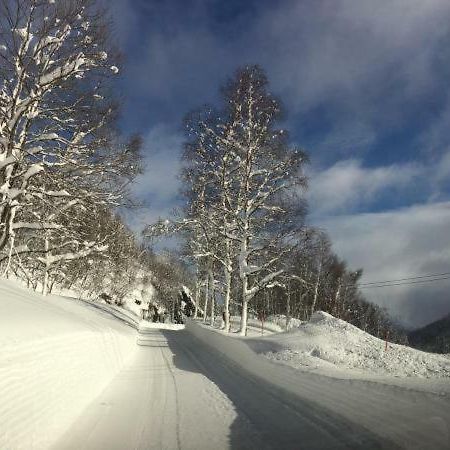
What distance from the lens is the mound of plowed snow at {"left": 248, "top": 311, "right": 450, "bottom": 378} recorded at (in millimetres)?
10094

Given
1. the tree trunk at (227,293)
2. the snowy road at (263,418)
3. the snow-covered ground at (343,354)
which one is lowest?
the snowy road at (263,418)

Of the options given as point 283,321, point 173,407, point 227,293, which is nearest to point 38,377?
point 173,407

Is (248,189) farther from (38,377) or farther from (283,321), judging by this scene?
(283,321)

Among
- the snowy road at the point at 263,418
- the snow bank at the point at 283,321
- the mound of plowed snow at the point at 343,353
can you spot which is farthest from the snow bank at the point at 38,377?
the snow bank at the point at 283,321

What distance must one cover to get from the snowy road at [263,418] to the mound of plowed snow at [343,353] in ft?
6.17

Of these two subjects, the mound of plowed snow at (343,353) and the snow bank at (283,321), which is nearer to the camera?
the mound of plowed snow at (343,353)

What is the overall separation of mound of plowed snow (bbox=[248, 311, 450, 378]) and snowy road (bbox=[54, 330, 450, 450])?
6.17 ft

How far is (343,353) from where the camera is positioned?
11.8 metres

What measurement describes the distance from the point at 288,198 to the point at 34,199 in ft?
30.3

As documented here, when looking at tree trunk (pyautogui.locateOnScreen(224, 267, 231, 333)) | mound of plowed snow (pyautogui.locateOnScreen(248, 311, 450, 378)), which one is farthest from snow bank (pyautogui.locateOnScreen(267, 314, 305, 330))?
mound of plowed snow (pyautogui.locateOnScreen(248, 311, 450, 378))

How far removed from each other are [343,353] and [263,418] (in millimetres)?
5956

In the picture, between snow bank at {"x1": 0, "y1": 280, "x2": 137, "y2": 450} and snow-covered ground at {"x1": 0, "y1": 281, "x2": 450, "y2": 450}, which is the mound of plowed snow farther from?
snow bank at {"x1": 0, "y1": 280, "x2": 137, "y2": 450}

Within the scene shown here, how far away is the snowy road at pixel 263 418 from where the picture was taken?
16.5ft

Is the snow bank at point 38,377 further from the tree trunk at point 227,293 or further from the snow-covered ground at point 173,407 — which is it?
the tree trunk at point 227,293
